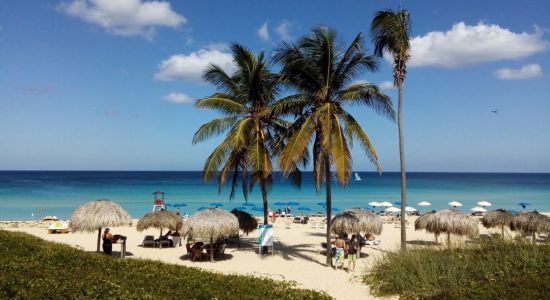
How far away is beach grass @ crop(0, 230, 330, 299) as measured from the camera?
21.1 feet

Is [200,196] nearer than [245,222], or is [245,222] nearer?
[245,222]

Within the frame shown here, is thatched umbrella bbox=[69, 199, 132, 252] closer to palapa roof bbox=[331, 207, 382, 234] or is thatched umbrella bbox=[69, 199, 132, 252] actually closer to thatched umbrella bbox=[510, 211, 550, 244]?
palapa roof bbox=[331, 207, 382, 234]

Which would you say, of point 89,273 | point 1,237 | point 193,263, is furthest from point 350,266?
point 1,237

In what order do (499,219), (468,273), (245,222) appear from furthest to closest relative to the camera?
(499,219)
(245,222)
(468,273)

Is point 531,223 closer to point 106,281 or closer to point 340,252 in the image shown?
point 340,252

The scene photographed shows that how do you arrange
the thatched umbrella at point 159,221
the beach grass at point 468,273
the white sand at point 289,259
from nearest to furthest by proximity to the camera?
the beach grass at point 468,273 < the white sand at point 289,259 < the thatched umbrella at point 159,221

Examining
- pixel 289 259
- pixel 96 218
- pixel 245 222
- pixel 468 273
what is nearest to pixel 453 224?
pixel 289 259

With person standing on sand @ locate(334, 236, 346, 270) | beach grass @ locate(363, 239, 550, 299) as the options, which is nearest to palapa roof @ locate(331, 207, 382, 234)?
person standing on sand @ locate(334, 236, 346, 270)

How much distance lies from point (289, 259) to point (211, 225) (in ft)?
11.0

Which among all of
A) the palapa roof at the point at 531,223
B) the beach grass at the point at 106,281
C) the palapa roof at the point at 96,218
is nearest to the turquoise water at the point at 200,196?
the palapa roof at the point at 531,223

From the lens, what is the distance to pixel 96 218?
46.6 feet

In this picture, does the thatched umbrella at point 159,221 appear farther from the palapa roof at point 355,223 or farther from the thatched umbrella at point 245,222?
the palapa roof at point 355,223

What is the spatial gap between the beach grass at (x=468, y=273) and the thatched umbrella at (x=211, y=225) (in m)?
5.31

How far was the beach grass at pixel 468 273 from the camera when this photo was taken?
804 cm
